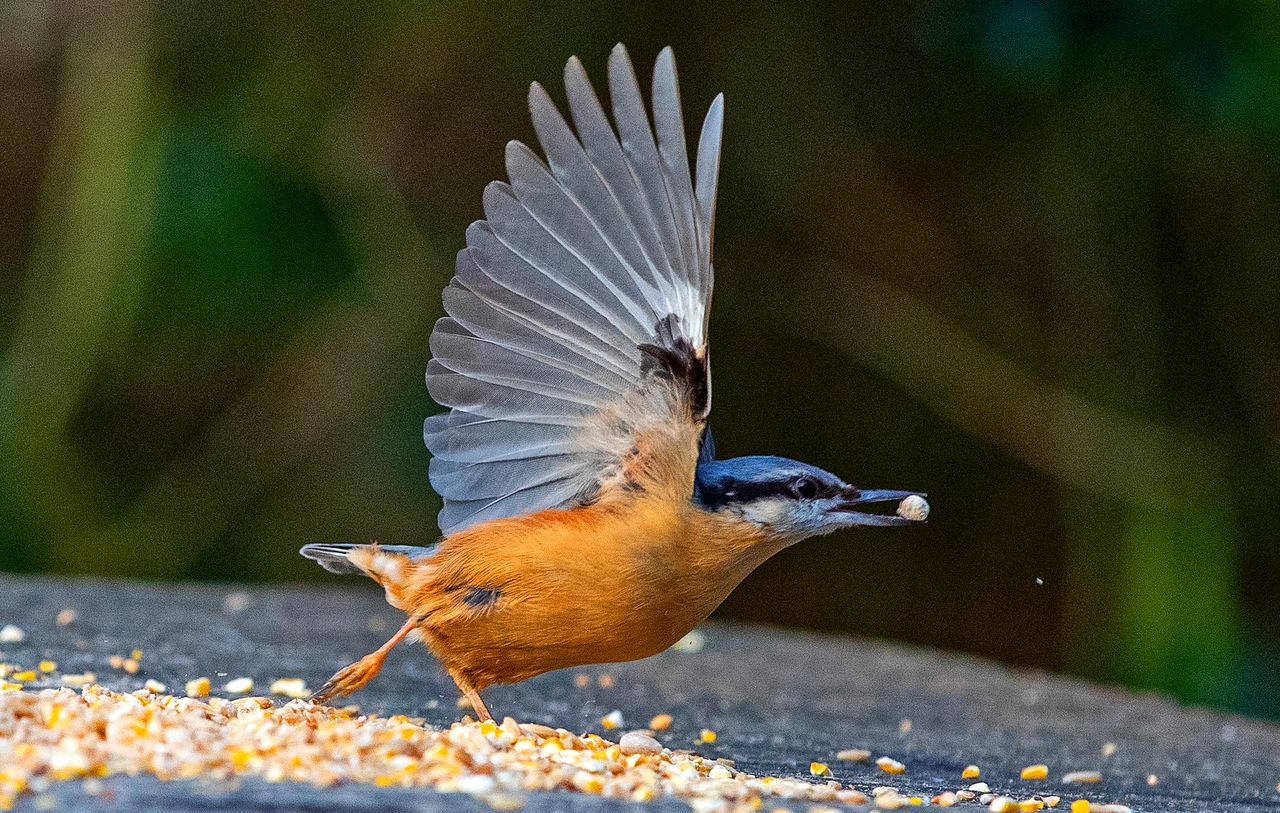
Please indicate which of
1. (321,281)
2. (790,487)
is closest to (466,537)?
(790,487)

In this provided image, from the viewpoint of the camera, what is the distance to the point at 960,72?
6.39 metres

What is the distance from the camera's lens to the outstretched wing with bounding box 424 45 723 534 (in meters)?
2.85

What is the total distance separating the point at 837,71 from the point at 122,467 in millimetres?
3659

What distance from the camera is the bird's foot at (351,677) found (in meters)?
3.25

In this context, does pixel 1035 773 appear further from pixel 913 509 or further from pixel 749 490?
pixel 749 490

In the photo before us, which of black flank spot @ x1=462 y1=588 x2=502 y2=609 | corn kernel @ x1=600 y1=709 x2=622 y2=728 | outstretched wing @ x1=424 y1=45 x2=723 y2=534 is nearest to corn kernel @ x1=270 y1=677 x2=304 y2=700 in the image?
black flank spot @ x1=462 y1=588 x2=502 y2=609

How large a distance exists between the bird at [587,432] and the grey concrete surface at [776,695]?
0.45 meters

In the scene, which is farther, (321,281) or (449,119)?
(449,119)

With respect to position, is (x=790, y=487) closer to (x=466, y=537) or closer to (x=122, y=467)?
(x=466, y=537)

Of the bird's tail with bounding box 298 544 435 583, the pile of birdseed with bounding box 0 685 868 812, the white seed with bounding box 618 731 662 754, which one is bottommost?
the pile of birdseed with bounding box 0 685 868 812

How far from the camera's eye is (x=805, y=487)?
3209 millimetres

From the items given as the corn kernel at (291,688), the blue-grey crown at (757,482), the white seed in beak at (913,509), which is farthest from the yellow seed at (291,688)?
the white seed in beak at (913,509)

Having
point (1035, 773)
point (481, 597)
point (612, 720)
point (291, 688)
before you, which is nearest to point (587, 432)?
point (481, 597)

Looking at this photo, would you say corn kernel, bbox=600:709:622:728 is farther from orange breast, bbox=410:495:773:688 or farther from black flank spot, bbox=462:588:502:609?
black flank spot, bbox=462:588:502:609
